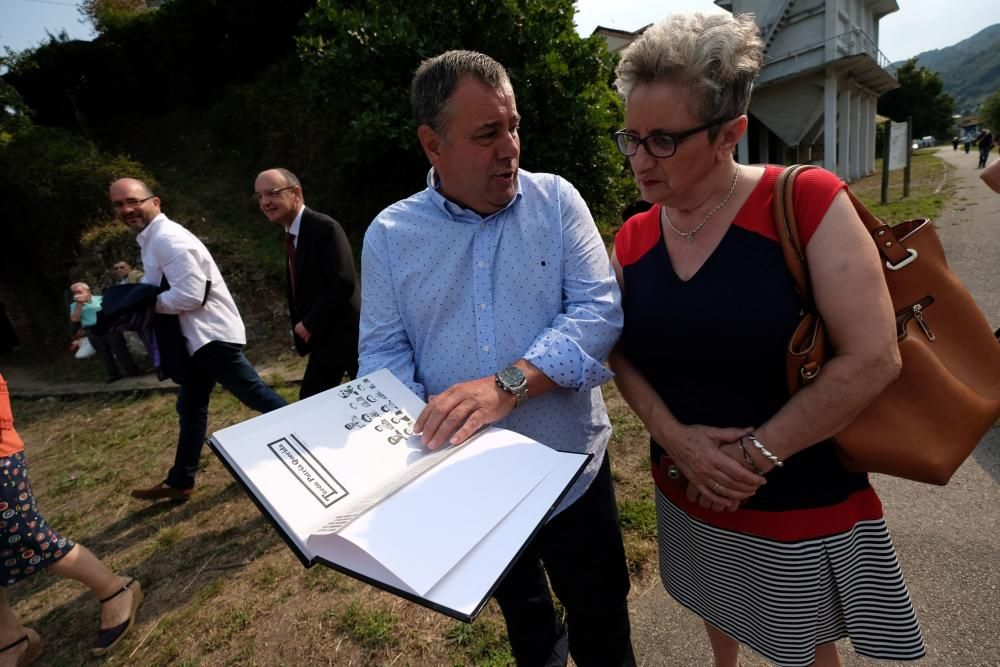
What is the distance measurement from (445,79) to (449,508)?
116cm

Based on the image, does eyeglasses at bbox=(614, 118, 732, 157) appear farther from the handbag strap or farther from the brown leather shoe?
the brown leather shoe

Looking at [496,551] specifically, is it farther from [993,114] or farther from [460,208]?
[993,114]

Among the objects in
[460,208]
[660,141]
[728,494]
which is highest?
[660,141]

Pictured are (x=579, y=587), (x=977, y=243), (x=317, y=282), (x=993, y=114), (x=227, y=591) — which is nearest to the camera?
(x=579, y=587)

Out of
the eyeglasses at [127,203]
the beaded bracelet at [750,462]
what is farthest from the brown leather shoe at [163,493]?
the beaded bracelet at [750,462]

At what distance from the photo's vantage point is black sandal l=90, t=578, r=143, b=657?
8.77 ft

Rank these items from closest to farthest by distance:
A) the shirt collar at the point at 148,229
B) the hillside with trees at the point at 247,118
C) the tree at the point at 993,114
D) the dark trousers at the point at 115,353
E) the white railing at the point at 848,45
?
the shirt collar at the point at 148,229 → the hillside with trees at the point at 247,118 → the dark trousers at the point at 115,353 → the white railing at the point at 848,45 → the tree at the point at 993,114

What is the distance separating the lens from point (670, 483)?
1.70 meters

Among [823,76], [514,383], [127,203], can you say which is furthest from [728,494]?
[823,76]

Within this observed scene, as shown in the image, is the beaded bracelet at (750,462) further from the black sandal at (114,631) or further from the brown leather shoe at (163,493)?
the brown leather shoe at (163,493)

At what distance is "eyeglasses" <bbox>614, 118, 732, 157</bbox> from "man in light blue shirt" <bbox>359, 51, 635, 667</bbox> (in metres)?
0.30

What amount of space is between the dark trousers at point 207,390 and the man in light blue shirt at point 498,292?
7.63 ft

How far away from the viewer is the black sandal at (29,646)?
260 cm

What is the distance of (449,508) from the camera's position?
3.44ft
